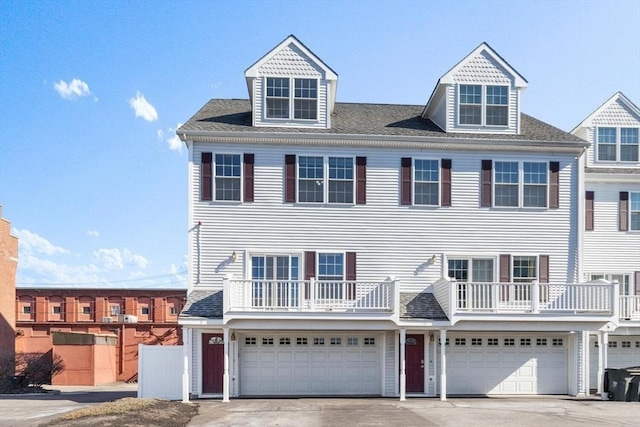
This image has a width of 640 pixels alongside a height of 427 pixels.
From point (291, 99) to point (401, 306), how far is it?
809 centimetres

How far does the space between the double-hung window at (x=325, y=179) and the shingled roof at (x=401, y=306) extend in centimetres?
401

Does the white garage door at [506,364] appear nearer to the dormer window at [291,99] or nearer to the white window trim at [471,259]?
the white window trim at [471,259]

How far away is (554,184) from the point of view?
62.8ft

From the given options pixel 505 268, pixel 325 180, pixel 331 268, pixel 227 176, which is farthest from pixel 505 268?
pixel 227 176

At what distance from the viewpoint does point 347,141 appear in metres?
18.6

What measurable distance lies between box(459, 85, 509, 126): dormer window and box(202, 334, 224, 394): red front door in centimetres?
1161

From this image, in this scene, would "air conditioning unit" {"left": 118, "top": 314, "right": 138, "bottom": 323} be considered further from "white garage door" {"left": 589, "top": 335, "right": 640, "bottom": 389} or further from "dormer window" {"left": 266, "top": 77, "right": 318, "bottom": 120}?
"white garage door" {"left": 589, "top": 335, "right": 640, "bottom": 389}

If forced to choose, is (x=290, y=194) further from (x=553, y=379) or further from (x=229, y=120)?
(x=553, y=379)

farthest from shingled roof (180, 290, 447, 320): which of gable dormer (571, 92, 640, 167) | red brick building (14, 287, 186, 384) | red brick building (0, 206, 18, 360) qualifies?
red brick building (14, 287, 186, 384)

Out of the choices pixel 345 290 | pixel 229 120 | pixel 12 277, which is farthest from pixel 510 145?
pixel 12 277

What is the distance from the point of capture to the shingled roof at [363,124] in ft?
61.2

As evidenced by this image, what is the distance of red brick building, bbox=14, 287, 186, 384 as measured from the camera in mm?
31281

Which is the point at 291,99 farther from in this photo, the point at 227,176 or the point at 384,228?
the point at 384,228

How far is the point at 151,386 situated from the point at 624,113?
2057 centimetres
